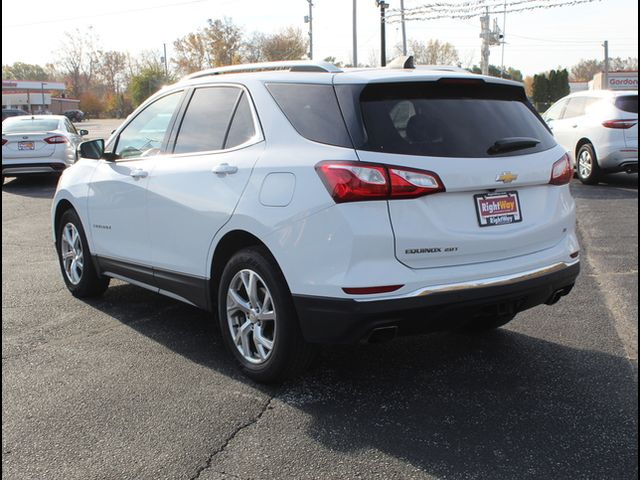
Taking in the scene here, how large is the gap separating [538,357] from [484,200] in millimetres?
1321

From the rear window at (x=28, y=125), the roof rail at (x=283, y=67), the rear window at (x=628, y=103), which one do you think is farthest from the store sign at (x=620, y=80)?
the roof rail at (x=283, y=67)

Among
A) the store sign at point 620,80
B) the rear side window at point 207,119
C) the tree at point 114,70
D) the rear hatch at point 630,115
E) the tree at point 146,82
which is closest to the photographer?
the rear side window at point 207,119

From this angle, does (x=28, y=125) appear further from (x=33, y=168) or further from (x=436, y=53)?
(x=436, y=53)

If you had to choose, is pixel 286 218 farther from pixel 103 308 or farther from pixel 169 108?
pixel 103 308

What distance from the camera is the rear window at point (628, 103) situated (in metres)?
12.8

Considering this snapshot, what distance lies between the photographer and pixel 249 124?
4.25 metres

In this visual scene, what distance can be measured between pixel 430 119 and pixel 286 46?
65709mm

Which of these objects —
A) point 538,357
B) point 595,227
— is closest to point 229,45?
point 595,227

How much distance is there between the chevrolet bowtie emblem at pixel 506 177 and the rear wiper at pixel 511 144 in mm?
131

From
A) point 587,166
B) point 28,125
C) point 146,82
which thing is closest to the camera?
point 587,166

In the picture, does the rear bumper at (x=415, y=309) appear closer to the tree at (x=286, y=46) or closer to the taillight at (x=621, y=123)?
the taillight at (x=621, y=123)

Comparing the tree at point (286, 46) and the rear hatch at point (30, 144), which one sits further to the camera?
the tree at point (286, 46)

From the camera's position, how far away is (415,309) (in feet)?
11.6

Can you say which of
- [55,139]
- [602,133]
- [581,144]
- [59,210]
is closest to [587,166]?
[581,144]
